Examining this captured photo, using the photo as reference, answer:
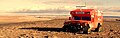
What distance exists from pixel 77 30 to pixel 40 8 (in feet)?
385

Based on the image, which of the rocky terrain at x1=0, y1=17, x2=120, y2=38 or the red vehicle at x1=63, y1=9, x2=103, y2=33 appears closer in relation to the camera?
the rocky terrain at x1=0, y1=17, x2=120, y2=38

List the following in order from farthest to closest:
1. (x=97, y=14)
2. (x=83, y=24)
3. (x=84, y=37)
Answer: (x=97, y=14) < (x=83, y=24) < (x=84, y=37)

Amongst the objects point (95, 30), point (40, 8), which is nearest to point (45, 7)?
point (40, 8)

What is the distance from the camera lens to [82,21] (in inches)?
1136

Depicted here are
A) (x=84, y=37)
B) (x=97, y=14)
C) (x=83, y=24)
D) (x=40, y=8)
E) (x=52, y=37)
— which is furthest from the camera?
(x=40, y=8)

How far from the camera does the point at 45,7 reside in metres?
149

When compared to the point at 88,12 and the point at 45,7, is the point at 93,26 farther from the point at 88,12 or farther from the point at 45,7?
the point at 45,7

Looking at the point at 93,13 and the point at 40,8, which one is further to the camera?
the point at 40,8

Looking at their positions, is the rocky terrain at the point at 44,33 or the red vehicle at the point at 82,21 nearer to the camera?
the rocky terrain at the point at 44,33

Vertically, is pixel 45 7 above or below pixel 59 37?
below

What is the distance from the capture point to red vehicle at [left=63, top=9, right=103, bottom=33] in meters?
28.7

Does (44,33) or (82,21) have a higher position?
(82,21)

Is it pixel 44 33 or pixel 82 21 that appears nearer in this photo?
pixel 44 33

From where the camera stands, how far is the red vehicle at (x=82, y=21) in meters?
28.7
